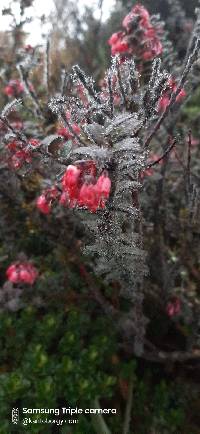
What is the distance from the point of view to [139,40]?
6.29ft

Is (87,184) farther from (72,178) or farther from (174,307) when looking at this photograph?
(174,307)

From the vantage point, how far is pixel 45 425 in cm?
168

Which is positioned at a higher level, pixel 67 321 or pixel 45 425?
pixel 67 321

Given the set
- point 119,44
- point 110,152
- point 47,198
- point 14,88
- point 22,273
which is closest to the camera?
point 110,152

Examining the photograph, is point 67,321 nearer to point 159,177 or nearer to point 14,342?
point 14,342

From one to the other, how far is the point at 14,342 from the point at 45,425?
529mm

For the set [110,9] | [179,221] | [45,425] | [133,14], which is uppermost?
[110,9]

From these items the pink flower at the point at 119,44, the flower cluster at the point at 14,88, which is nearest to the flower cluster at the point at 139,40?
the pink flower at the point at 119,44

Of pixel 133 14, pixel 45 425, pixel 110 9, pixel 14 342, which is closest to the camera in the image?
pixel 45 425

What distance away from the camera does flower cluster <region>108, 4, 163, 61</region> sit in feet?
6.25

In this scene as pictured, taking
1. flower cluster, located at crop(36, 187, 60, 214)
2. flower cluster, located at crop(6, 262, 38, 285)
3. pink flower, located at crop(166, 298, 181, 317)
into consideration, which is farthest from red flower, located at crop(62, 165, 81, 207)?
pink flower, located at crop(166, 298, 181, 317)

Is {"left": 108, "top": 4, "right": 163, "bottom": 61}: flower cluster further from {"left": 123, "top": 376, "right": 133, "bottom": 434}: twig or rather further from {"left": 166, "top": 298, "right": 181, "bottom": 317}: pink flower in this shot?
{"left": 123, "top": 376, "right": 133, "bottom": 434}: twig

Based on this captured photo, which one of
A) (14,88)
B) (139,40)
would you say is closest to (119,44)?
(139,40)

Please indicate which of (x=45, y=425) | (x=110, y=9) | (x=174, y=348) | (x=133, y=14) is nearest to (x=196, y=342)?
(x=174, y=348)
